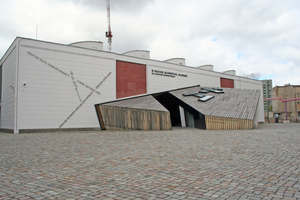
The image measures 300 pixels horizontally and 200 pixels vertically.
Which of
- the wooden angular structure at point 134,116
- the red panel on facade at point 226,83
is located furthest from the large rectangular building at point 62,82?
the red panel on facade at point 226,83

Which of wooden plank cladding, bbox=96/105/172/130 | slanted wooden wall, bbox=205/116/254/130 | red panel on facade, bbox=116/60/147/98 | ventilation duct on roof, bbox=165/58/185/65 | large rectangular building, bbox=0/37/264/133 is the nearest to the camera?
slanted wooden wall, bbox=205/116/254/130

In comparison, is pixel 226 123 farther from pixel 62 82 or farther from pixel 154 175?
pixel 62 82

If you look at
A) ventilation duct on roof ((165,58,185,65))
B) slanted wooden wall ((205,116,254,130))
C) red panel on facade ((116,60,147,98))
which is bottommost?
slanted wooden wall ((205,116,254,130))

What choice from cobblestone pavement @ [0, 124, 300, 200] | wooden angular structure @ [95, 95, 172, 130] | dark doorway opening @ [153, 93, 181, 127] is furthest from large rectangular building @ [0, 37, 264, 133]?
cobblestone pavement @ [0, 124, 300, 200]

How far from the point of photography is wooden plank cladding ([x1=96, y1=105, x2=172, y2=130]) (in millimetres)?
16484

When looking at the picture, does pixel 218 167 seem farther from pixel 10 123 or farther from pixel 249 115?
pixel 10 123

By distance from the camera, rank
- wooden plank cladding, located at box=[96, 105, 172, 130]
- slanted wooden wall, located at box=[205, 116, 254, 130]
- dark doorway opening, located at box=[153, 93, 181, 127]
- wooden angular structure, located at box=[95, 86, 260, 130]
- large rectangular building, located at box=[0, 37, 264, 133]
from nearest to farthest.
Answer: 1. slanted wooden wall, located at box=[205, 116, 254, 130]
2. wooden angular structure, located at box=[95, 86, 260, 130]
3. wooden plank cladding, located at box=[96, 105, 172, 130]
4. large rectangular building, located at box=[0, 37, 264, 133]
5. dark doorway opening, located at box=[153, 93, 181, 127]

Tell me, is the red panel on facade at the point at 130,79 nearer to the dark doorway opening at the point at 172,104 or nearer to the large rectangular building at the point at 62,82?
the large rectangular building at the point at 62,82

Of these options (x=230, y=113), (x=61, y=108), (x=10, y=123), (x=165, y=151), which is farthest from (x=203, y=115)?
(x=10, y=123)

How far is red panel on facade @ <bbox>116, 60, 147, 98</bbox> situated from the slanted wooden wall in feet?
38.0

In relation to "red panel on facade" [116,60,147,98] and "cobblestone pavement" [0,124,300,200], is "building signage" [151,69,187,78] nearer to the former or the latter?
"red panel on facade" [116,60,147,98]

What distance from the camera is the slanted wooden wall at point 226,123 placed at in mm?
15102

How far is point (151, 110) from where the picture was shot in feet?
54.8

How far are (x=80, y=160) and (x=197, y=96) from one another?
53.1 feet
